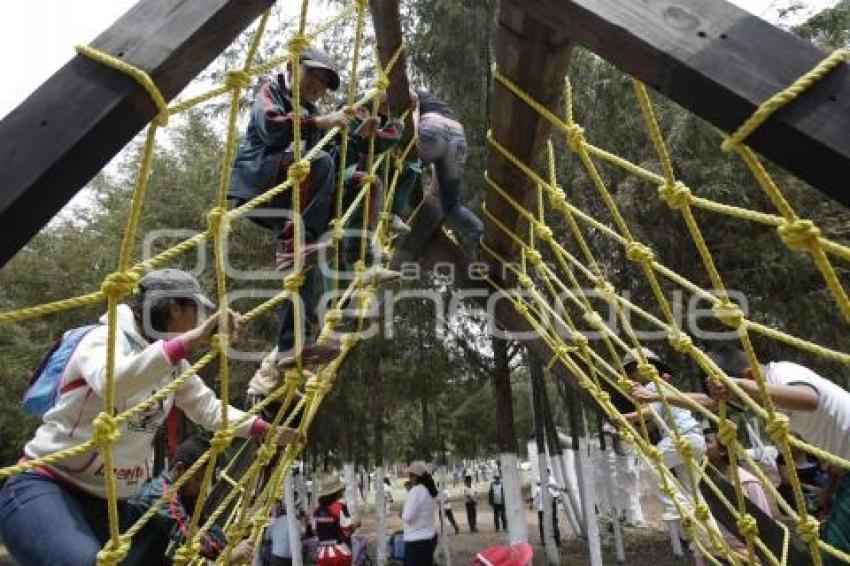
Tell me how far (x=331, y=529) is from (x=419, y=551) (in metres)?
0.85

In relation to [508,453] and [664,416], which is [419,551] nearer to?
[508,453]

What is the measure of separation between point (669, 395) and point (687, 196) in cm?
118

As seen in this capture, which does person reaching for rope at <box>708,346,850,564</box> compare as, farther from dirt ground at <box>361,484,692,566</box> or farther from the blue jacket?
dirt ground at <box>361,484,692,566</box>

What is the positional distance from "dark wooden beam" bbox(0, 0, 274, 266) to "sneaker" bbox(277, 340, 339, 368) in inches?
60.6

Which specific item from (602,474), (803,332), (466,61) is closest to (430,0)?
(466,61)

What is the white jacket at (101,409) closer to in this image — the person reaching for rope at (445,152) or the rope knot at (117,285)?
the rope knot at (117,285)

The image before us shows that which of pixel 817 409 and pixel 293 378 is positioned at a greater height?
pixel 293 378

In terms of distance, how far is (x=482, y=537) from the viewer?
13883mm

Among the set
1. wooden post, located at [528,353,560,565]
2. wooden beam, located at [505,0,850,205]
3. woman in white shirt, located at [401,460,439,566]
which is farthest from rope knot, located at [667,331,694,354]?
wooden post, located at [528,353,560,565]

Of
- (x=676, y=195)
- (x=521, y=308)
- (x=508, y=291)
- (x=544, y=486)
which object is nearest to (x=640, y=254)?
(x=676, y=195)

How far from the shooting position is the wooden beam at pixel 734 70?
1.01 m

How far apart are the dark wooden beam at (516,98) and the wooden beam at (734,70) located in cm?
25

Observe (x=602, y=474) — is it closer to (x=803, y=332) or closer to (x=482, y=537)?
(x=482, y=537)

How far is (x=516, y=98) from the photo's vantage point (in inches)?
89.3
